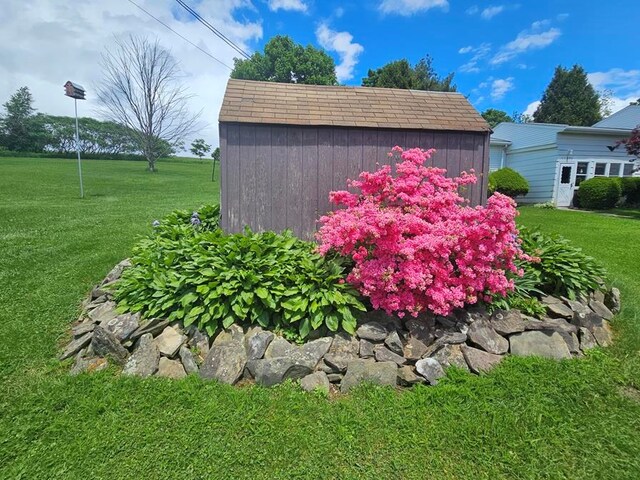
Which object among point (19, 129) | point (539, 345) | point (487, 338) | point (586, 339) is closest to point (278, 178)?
point (487, 338)

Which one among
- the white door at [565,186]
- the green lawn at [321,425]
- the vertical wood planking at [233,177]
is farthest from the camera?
the white door at [565,186]

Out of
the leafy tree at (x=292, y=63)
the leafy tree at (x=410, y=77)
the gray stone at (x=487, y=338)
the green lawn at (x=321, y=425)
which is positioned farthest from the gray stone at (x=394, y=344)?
the leafy tree at (x=292, y=63)

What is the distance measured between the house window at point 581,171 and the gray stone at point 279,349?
51.4ft

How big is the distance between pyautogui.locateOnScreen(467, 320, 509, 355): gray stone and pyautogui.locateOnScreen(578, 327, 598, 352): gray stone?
2.33 feet

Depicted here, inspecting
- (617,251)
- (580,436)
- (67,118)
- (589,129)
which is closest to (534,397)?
(580,436)

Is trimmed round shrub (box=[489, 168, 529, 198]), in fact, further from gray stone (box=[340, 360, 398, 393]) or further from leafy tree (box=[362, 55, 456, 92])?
gray stone (box=[340, 360, 398, 393])

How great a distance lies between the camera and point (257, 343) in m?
2.56

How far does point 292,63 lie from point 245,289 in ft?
92.0

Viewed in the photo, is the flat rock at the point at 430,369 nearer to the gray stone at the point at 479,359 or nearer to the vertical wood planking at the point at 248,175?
the gray stone at the point at 479,359

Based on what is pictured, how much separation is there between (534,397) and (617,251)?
211 inches

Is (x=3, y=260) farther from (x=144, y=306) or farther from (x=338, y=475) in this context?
(x=338, y=475)

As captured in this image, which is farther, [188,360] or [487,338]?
[487,338]

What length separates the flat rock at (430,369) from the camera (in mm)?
2393

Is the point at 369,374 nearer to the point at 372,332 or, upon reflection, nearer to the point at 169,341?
the point at 372,332
